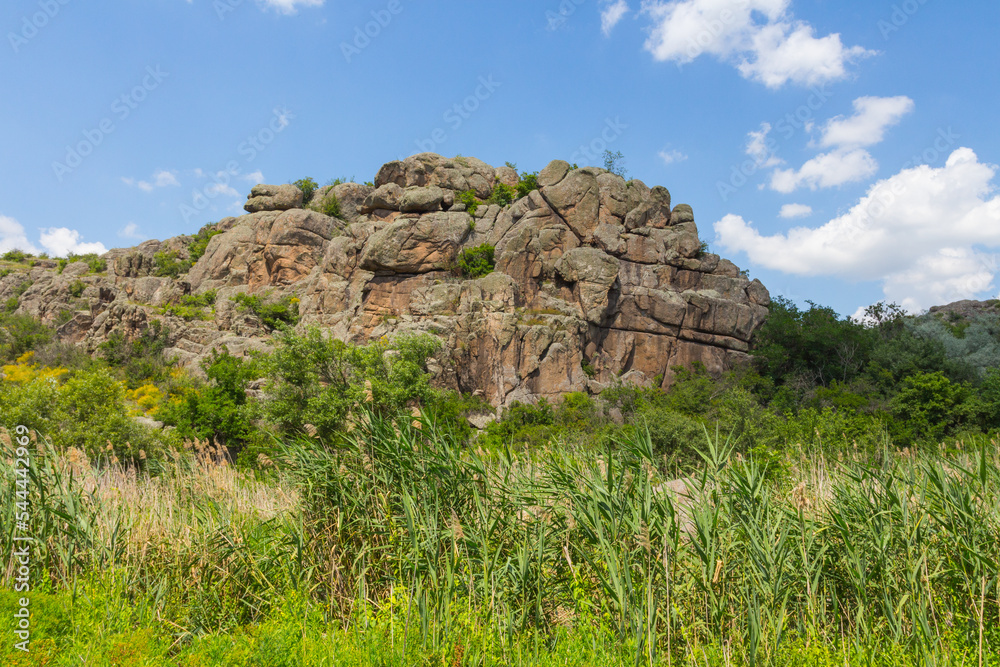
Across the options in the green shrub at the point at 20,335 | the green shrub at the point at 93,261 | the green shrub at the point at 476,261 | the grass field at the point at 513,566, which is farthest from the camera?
the green shrub at the point at 93,261

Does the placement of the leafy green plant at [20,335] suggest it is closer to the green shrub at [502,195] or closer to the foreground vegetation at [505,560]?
the green shrub at [502,195]

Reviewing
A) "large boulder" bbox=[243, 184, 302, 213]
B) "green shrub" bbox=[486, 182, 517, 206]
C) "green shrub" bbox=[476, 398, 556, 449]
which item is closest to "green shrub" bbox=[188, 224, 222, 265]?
"large boulder" bbox=[243, 184, 302, 213]

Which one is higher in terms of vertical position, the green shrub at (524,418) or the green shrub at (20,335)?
the green shrub at (20,335)

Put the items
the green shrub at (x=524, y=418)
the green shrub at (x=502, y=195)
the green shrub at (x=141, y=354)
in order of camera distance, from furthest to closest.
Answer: the green shrub at (x=502, y=195)
the green shrub at (x=141, y=354)
the green shrub at (x=524, y=418)

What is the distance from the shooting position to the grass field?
5309 millimetres

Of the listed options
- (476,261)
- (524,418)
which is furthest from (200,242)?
(524,418)

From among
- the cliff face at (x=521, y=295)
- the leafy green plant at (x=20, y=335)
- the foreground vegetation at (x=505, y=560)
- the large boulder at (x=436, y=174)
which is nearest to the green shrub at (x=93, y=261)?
the cliff face at (x=521, y=295)

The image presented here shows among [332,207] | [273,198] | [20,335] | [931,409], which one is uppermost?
[273,198]

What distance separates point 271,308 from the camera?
159 ft

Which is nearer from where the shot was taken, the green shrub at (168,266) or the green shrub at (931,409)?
the green shrub at (931,409)

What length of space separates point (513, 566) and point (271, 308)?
46.6m

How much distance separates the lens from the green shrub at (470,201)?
165 feet

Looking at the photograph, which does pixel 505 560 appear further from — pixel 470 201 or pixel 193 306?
pixel 193 306

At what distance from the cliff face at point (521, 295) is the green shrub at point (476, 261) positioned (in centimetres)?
90
